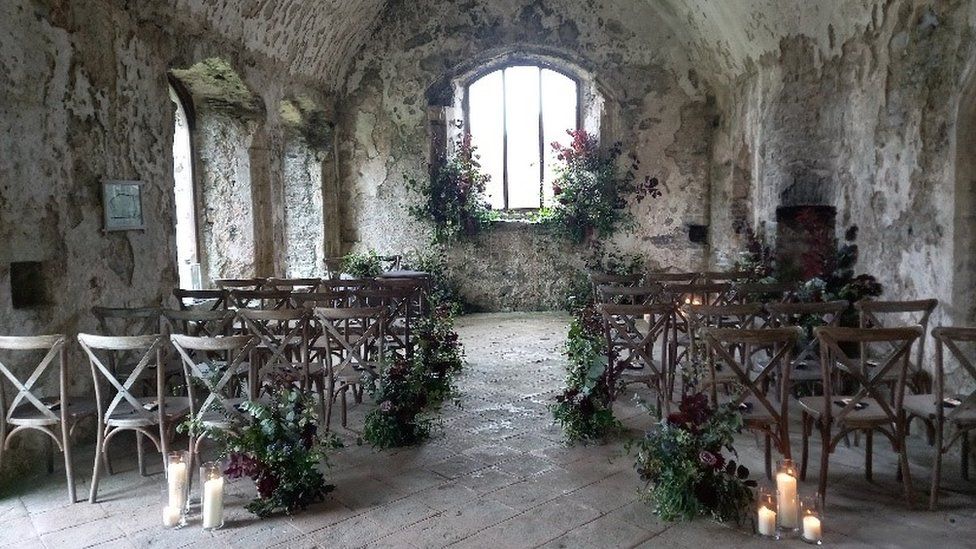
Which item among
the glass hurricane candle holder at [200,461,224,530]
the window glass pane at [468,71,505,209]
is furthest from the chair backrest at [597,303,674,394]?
the window glass pane at [468,71,505,209]

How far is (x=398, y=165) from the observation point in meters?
9.77

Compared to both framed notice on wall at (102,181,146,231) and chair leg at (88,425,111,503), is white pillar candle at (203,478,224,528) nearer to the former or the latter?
chair leg at (88,425,111,503)

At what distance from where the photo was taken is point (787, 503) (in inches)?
117

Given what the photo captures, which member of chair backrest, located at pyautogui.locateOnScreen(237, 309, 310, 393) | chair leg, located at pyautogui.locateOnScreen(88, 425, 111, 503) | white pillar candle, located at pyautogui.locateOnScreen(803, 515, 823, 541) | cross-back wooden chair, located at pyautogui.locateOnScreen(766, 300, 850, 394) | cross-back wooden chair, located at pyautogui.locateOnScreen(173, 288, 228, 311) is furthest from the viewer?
cross-back wooden chair, located at pyautogui.locateOnScreen(173, 288, 228, 311)

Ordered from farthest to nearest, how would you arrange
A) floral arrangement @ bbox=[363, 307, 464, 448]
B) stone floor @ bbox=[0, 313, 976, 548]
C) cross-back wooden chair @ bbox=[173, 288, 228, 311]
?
cross-back wooden chair @ bbox=[173, 288, 228, 311] → floral arrangement @ bbox=[363, 307, 464, 448] → stone floor @ bbox=[0, 313, 976, 548]

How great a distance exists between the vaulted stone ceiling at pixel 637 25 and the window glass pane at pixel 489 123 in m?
1.08

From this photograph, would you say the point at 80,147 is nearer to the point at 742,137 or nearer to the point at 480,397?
the point at 480,397

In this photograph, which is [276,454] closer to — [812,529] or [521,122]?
[812,529]

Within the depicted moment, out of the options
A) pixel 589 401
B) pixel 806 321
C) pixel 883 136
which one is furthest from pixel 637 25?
pixel 589 401

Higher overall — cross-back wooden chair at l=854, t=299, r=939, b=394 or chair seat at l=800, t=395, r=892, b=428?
cross-back wooden chair at l=854, t=299, r=939, b=394

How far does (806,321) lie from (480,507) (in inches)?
107

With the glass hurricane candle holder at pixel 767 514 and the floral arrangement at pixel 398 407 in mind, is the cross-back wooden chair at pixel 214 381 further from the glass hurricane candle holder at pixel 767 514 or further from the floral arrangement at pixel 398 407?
the glass hurricane candle holder at pixel 767 514

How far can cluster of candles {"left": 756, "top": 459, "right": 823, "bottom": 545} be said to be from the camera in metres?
2.92

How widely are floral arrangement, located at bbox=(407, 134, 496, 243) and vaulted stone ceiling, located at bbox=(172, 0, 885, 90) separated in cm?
179
